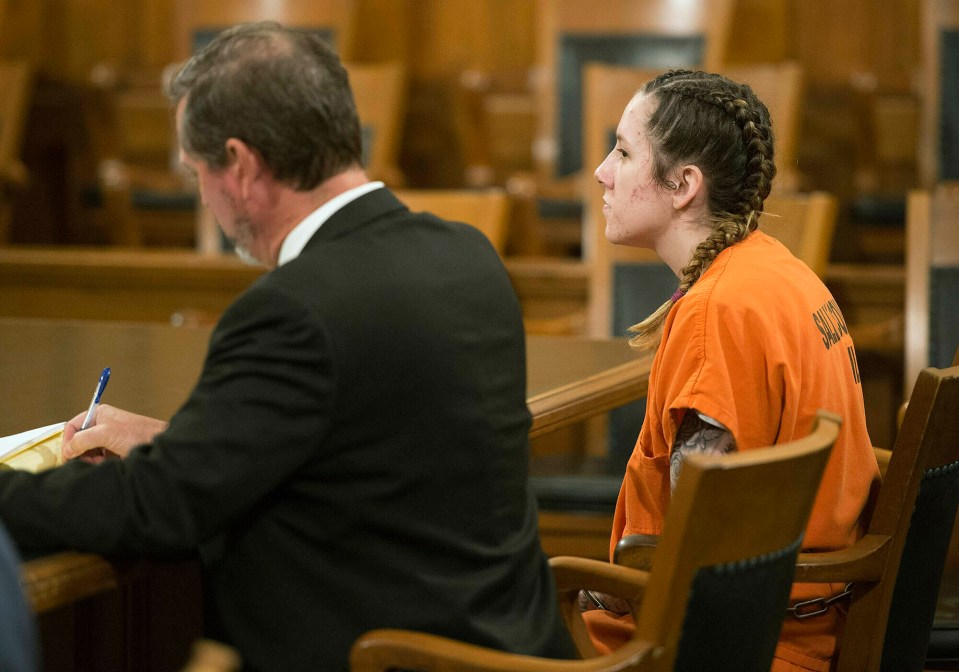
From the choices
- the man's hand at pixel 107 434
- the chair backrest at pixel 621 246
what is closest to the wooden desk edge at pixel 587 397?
the chair backrest at pixel 621 246

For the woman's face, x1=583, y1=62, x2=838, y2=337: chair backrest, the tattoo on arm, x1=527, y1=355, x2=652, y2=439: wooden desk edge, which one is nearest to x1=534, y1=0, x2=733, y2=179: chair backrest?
x1=583, y1=62, x2=838, y2=337: chair backrest

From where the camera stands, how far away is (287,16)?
486 centimetres

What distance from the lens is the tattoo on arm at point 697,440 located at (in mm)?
1383

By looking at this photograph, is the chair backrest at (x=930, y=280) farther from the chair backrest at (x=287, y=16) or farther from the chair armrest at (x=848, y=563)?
the chair backrest at (x=287, y=16)

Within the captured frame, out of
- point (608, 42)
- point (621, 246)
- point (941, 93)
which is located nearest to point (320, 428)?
point (621, 246)

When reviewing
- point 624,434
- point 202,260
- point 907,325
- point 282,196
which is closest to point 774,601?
point 282,196

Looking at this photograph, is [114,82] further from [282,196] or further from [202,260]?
[282,196]

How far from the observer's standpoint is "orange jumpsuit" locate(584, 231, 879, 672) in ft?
4.53

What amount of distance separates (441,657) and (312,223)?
0.41m

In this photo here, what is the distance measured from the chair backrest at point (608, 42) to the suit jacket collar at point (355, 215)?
3309 millimetres

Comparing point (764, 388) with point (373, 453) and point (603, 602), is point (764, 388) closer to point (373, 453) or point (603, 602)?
point (603, 602)

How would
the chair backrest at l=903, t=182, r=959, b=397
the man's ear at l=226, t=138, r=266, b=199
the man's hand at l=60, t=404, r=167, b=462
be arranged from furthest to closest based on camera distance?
the chair backrest at l=903, t=182, r=959, b=397 → the man's hand at l=60, t=404, r=167, b=462 → the man's ear at l=226, t=138, r=266, b=199

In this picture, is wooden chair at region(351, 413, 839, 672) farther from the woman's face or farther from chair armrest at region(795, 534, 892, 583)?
the woman's face

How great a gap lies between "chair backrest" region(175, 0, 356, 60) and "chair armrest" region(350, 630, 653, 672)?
3.89m
